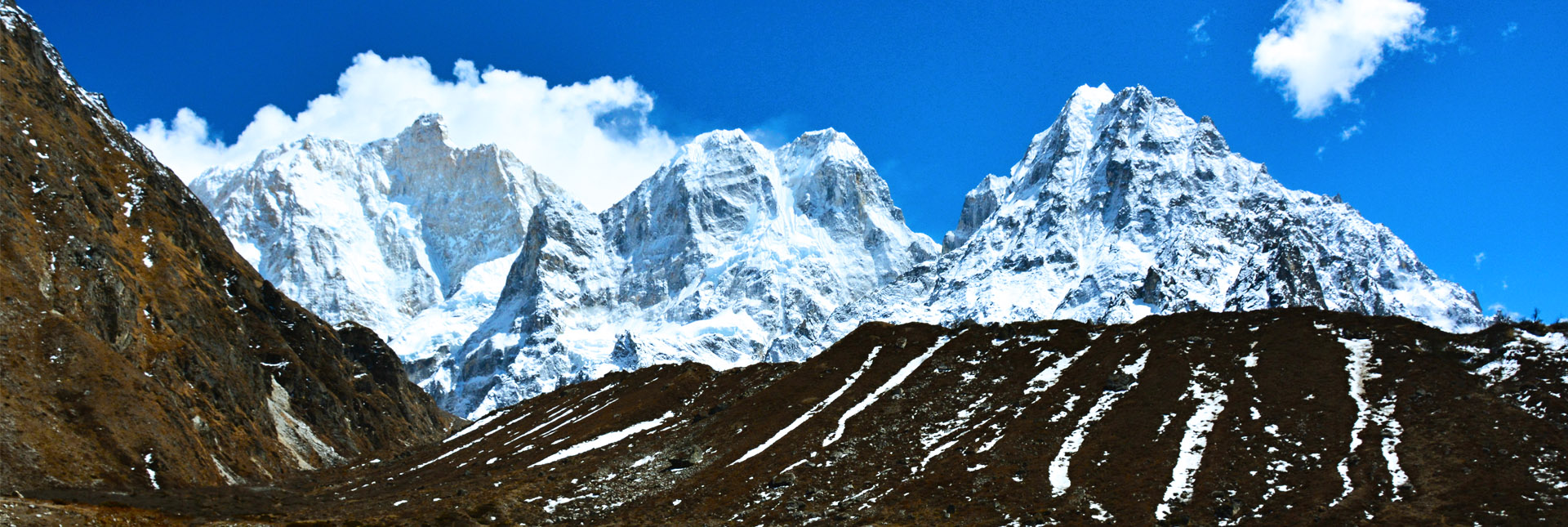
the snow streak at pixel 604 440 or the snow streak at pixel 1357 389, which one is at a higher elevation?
the snow streak at pixel 604 440

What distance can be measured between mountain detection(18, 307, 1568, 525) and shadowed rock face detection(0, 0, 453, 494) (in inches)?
333

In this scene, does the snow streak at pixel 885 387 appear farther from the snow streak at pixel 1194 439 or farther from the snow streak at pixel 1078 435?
the snow streak at pixel 1194 439

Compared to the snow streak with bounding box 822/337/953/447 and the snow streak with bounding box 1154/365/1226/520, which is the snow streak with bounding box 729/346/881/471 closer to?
the snow streak with bounding box 822/337/953/447

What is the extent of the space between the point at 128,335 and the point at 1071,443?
88925mm

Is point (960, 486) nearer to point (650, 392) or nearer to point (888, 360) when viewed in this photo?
point (888, 360)

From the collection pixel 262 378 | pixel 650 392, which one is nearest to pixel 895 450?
pixel 650 392

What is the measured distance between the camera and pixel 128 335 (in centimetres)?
10469

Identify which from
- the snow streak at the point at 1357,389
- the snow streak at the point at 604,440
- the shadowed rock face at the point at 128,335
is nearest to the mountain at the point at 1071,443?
the snow streak at the point at 1357,389

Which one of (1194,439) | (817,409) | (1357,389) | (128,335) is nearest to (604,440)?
(817,409)

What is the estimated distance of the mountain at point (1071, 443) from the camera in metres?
60.9

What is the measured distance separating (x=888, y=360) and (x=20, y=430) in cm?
7206

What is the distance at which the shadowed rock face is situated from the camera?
8344cm

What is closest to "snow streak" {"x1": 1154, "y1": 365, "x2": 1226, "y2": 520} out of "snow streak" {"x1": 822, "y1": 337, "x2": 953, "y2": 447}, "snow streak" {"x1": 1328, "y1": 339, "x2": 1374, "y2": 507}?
"snow streak" {"x1": 1328, "y1": 339, "x2": 1374, "y2": 507}

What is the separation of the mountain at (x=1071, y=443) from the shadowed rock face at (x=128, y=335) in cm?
845
